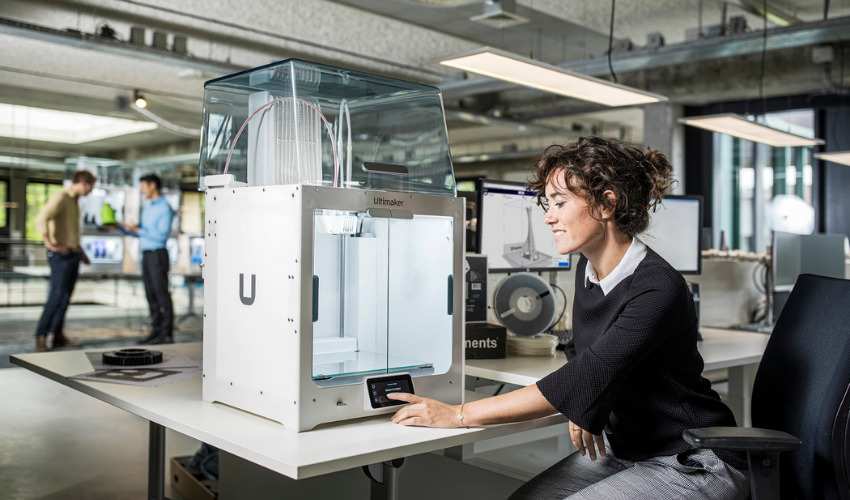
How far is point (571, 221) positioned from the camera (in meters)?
1.58

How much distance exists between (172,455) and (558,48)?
Answer: 4926mm

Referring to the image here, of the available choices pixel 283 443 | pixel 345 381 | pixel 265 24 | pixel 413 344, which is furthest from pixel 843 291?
pixel 265 24

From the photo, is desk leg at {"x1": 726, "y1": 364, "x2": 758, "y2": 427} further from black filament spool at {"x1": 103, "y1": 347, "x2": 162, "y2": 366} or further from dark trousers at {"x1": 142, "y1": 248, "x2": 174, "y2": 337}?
dark trousers at {"x1": 142, "y1": 248, "x2": 174, "y2": 337}

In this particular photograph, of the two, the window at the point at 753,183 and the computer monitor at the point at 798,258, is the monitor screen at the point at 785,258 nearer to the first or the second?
the computer monitor at the point at 798,258

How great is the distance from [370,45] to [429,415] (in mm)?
5899

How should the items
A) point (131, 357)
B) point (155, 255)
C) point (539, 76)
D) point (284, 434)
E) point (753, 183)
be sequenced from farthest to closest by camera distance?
1. point (753, 183)
2. point (155, 255)
3. point (539, 76)
4. point (131, 357)
5. point (284, 434)

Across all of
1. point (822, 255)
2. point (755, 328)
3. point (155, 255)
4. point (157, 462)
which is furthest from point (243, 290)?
point (155, 255)

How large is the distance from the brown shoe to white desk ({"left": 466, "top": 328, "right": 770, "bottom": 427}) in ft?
17.8

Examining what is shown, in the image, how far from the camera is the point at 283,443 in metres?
1.38

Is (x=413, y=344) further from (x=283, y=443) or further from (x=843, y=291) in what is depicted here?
(x=843, y=291)

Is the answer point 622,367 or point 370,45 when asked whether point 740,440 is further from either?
point 370,45

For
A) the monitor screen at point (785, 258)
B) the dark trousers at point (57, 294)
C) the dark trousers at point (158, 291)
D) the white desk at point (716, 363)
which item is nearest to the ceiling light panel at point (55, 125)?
the dark trousers at point (57, 294)

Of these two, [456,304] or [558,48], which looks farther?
[558,48]

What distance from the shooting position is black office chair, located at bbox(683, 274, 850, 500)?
4.54ft
